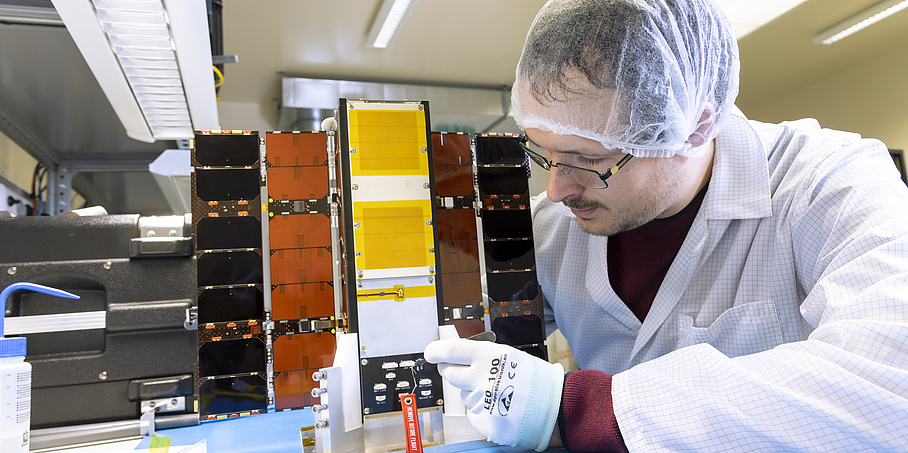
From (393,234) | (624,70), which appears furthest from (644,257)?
(393,234)

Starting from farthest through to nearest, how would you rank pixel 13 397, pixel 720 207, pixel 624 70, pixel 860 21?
pixel 860 21, pixel 720 207, pixel 624 70, pixel 13 397

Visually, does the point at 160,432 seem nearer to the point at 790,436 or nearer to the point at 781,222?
the point at 790,436

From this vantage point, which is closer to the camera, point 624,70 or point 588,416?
point 588,416

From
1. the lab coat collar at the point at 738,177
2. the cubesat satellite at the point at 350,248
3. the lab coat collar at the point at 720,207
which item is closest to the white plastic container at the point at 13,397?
the cubesat satellite at the point at 350,248

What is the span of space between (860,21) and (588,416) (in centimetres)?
488

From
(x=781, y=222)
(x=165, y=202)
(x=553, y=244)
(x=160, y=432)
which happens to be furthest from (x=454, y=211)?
(x=165, y=202)

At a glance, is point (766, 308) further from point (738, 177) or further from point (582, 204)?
point (582, 204)

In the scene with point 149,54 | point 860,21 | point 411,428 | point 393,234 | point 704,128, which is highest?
point 860,21

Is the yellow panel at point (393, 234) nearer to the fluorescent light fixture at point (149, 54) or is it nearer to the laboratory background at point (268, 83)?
the laboratory background at point (268, 83)

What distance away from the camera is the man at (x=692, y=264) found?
2.48 feet

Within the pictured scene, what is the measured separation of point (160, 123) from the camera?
2.22 metres

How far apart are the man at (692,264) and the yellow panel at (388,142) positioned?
23 centimetres

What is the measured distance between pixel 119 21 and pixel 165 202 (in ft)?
9.52

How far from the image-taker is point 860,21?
4309 mm
